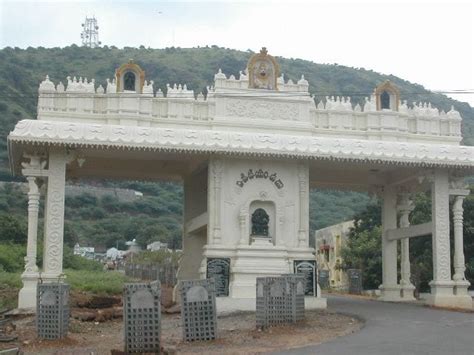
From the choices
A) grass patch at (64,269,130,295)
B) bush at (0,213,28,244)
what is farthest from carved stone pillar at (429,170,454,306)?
bush at (0,213,28,244)

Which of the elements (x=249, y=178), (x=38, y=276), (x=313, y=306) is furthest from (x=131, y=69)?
(x=313, y=306)

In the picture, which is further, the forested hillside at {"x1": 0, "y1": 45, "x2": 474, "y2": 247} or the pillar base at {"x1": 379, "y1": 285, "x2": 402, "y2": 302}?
the forested hillside at {"x1": 0, "y1": 45, "x2": 474, "y2": 247}

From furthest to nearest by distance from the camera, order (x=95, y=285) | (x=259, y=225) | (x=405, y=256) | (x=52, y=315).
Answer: (x=405, y=256) < (x=95, y=285) < (x=259, y=225) < (x=52, y=315)

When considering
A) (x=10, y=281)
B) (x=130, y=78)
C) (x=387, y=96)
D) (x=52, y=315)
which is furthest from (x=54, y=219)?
(x=387, y=96)

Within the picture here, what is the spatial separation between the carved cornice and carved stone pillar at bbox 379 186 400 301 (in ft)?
14.1

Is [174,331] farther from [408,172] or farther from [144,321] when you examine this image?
[408,172]

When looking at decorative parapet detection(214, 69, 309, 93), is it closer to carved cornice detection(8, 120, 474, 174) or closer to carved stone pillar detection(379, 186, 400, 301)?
carved cornice detection(8, 120, 474, 174)

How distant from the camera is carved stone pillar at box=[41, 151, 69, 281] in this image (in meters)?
20.8

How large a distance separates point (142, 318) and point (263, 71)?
1192 centimetres

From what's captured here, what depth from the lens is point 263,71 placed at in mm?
23438

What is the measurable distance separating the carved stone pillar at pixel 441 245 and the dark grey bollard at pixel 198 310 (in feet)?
35.0

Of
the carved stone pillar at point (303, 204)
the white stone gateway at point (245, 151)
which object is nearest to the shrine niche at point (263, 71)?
the white stone gateway at point (245, 151)

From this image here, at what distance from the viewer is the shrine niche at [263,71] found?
76.5ft

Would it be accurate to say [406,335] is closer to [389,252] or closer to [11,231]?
[389,252]
